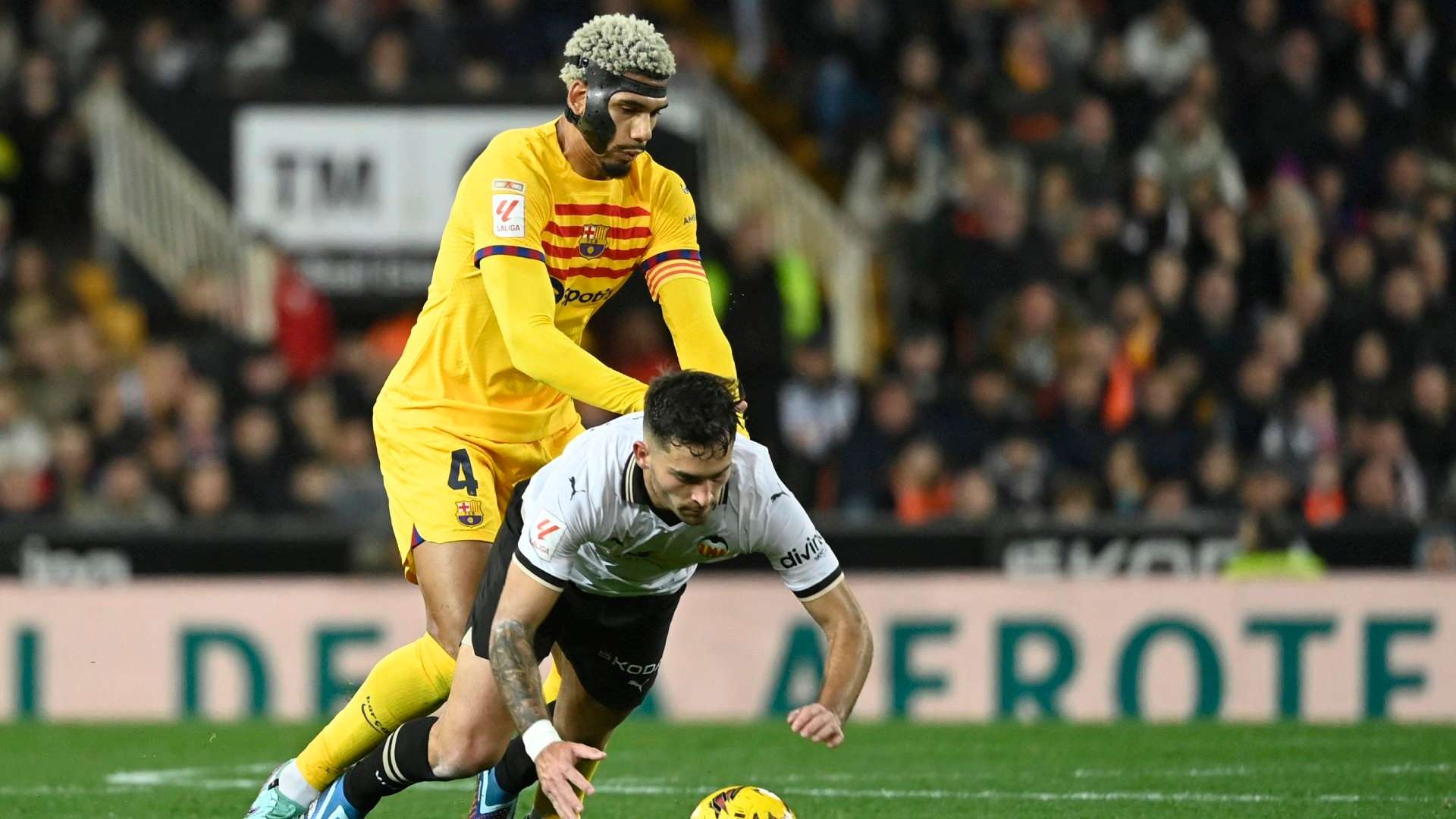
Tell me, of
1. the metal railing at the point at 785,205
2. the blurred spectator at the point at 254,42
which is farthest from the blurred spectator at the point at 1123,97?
the blurred spectator at the point at 254,42

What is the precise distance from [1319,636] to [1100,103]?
182 inches

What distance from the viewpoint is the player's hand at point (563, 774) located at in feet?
17.1

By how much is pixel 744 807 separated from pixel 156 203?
1038 centimetres

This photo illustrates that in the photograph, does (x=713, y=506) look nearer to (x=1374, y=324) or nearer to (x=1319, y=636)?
(x=1319, y=636)

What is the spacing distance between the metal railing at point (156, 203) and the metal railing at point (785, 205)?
122 inches

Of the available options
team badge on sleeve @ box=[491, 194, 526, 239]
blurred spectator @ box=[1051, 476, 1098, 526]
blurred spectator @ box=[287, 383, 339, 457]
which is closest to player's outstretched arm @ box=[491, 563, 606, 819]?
team badge on sleeve @ box=[491, 194, 526, 239]

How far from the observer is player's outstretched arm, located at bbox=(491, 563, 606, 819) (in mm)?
5227

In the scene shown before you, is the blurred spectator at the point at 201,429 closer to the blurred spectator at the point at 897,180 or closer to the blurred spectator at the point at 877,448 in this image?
the blurred spectator at the point at 877,448

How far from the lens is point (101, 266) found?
15.3m

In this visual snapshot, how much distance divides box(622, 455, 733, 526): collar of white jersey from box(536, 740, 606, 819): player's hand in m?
0.66

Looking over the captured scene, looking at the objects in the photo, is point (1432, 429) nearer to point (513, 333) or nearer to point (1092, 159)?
point (1092, 159)

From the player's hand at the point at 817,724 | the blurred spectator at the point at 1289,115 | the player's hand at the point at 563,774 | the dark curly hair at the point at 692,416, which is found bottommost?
the player's hand at the point at 563,774

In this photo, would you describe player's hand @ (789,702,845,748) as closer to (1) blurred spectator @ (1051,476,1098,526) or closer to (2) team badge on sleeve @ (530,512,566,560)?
(2) team badge on sleeve @ (530,512,566,560)

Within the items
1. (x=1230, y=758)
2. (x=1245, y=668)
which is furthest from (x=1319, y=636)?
(x=1230, y=758)
